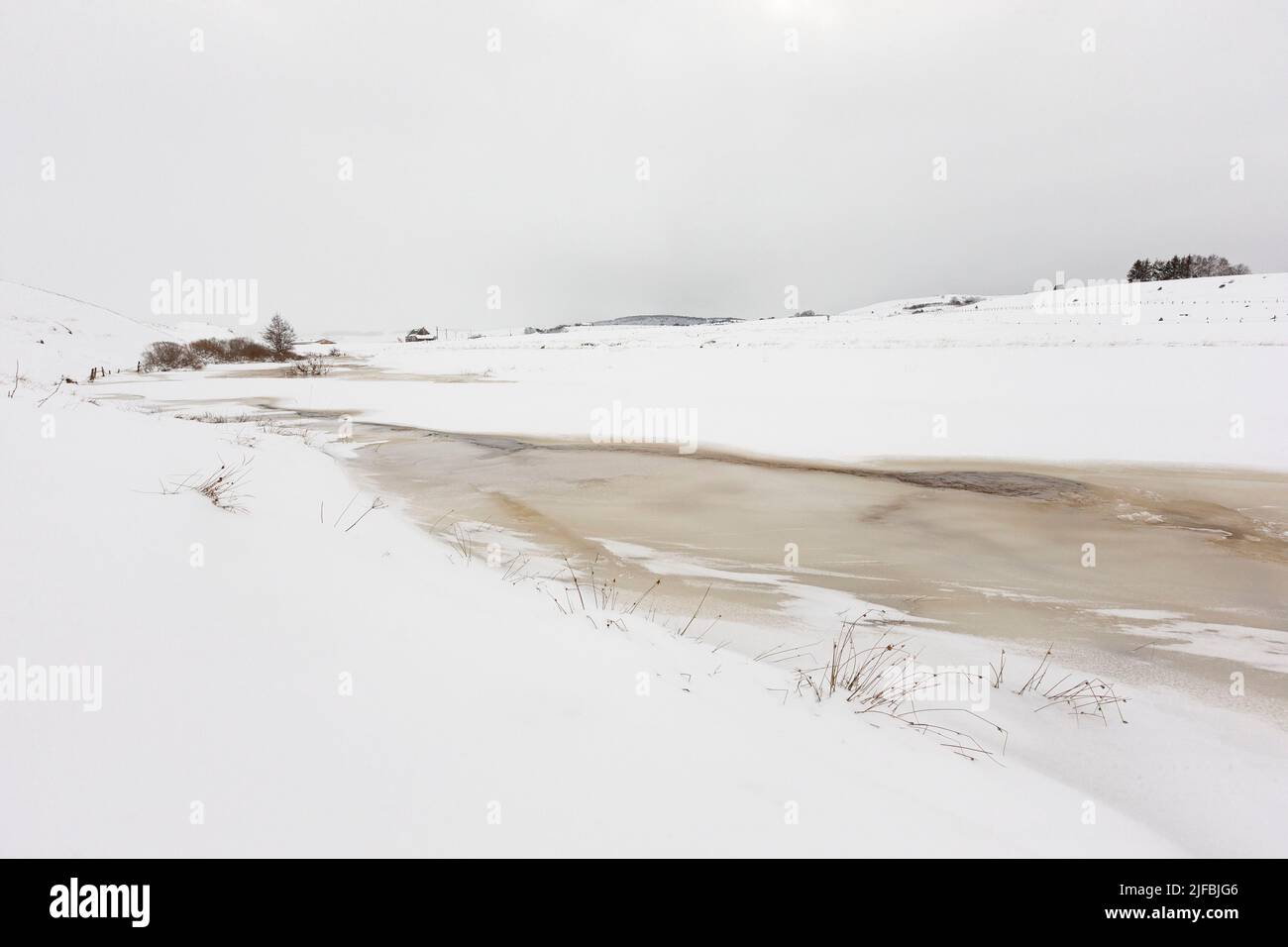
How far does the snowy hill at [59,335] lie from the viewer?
20953 mm

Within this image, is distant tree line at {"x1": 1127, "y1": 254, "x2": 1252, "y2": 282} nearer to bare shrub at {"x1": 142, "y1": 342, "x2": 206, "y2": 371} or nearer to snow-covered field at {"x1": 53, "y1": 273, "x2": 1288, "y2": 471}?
snow-covered field at {"x1": 53, "y1": 273, "x2": 1288, "y2": 471}

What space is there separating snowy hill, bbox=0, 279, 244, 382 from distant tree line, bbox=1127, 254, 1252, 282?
8226 cm

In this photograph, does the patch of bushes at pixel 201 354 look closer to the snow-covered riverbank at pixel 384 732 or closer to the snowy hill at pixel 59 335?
the snowy hill at pixel 59 335

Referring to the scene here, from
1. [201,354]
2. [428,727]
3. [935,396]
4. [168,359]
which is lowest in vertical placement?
[428,727]

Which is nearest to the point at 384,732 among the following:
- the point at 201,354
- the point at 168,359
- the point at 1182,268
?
the point at 168,359

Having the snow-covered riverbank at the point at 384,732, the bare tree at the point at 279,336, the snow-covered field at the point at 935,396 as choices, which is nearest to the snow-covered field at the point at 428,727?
the snow-covered riverbank at the point at 384,732

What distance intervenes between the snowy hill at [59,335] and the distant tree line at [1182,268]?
8226 cm

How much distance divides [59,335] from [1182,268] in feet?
309

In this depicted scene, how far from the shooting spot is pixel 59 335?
88.7ft

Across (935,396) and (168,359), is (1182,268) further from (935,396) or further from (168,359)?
(168,359)

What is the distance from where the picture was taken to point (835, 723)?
2154 mm
